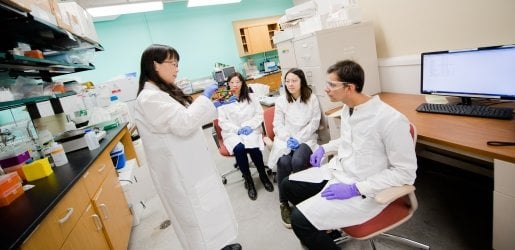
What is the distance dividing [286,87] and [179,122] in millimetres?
1241

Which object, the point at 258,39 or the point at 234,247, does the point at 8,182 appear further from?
the point at 258,39

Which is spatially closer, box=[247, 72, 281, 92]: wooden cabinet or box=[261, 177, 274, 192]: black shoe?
box=[261, 177, 274, 192]: black shoe

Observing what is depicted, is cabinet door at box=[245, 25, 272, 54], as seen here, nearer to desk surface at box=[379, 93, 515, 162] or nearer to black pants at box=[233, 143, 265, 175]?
black pants at box=[233, 143, 265, 175]

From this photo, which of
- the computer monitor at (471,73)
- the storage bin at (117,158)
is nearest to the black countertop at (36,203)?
the storage bin at (117,158)

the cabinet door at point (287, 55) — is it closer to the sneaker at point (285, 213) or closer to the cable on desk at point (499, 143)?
the sneaker at point (285, 213)

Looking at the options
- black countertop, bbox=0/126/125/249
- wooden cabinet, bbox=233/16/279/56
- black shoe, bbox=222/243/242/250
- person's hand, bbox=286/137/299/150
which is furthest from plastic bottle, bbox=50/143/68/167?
wooden cabinet, bbox=233/16/279/56

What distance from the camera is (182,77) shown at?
5781mm

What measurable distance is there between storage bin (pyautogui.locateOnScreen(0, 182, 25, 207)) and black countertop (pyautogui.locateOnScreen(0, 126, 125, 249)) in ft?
0.05

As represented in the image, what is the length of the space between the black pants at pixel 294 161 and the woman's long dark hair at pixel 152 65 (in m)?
1.00

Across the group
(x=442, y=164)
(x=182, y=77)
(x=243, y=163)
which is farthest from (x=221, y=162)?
(x=182, y=77)

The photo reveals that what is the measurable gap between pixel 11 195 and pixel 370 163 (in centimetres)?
165

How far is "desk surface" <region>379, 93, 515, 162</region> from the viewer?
3.60 ft

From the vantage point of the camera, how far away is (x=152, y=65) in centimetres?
133

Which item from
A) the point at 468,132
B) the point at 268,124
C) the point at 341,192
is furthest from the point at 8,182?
the point at 468,132
